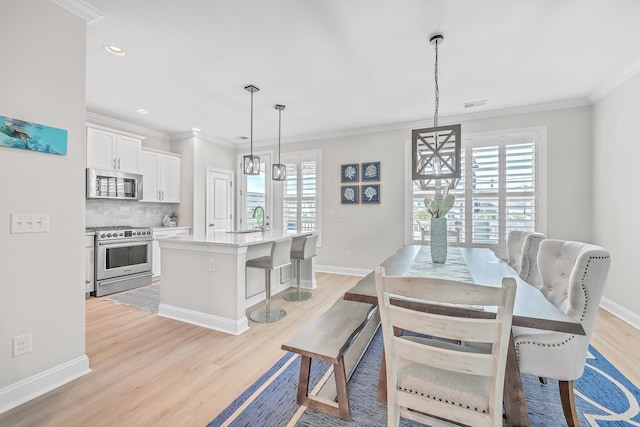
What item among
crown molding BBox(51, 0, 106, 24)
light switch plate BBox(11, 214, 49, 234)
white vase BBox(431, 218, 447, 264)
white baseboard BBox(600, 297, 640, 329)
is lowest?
white baseboard BBox(600, 297, 640, 329)

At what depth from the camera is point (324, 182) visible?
5.35 metres

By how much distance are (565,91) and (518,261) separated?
241 cm

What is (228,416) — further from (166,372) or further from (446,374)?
(446,374)

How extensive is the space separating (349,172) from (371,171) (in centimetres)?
41

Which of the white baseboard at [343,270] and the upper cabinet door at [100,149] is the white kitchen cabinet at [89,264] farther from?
the white baseboard at [343,270]

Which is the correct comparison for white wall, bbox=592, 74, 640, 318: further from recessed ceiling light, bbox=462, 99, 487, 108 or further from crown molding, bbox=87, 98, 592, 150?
recessed ceiling light, bbox=462, 99, 487, 108

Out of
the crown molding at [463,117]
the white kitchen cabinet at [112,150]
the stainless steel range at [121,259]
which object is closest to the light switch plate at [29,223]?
the stainless steel range at [121,259]

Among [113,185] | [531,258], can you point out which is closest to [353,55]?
[531,258]

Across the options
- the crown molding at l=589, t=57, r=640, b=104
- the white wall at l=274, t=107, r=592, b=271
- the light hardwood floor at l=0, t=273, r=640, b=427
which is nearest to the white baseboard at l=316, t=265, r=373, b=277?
the white wall at l=274, t=107, r=592, b=271

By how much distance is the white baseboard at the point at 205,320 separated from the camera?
8.89 ft

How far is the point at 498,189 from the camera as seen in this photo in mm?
4137

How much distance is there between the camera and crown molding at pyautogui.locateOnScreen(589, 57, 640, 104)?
2783 mm

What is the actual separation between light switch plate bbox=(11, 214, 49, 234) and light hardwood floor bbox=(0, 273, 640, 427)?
1.06 m

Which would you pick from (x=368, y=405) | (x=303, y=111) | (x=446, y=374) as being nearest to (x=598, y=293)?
(x=446, y=374)
